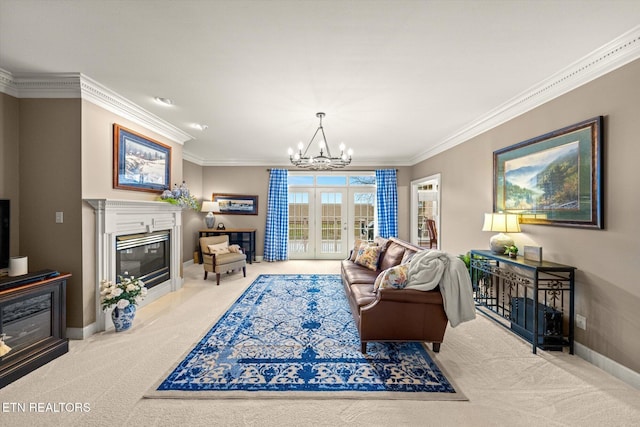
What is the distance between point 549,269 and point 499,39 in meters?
2.06

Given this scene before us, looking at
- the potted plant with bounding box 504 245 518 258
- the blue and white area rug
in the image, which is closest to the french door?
the blue and white area rug

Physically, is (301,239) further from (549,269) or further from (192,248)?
(549,269)

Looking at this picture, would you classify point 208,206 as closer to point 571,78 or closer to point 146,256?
point 146,256

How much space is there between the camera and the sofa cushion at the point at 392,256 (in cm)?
351

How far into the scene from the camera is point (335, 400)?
190cm

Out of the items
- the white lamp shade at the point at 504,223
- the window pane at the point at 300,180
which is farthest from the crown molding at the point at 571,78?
the window pane at the point at 300,180

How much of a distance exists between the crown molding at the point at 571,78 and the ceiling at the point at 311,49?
8cm

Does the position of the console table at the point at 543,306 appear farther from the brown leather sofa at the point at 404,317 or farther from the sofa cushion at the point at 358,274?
the sofa cushion at the point at 358,274

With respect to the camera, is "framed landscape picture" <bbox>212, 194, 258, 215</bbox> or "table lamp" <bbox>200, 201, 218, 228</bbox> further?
"framed landscape picture" <bbox>212, 194, 258, 215</bbox>

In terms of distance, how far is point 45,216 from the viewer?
278cm

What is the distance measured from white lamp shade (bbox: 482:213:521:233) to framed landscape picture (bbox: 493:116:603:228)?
0.15 meters

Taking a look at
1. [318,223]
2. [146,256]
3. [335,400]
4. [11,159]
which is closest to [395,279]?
[335,400]

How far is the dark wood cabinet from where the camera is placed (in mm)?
2150

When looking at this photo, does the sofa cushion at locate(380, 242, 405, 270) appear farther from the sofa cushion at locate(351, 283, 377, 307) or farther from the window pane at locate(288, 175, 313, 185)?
the window pane at locate(288, 175, 313, 185)
